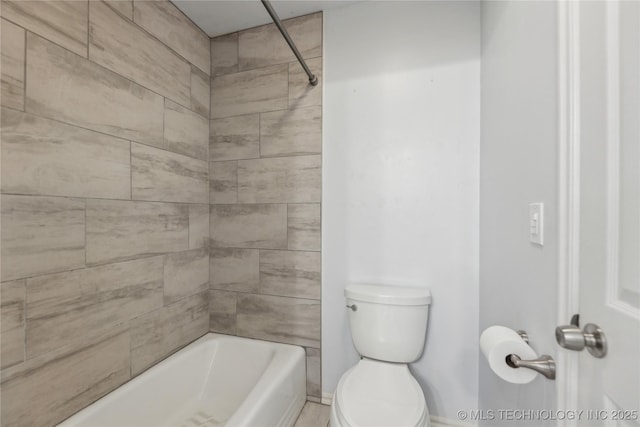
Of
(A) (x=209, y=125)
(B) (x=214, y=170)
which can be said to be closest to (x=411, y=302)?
(B) (x=214, y=170)

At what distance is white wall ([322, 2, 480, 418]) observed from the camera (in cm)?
147

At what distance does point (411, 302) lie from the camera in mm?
1403

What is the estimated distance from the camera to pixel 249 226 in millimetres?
1814

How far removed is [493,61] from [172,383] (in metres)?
2.23

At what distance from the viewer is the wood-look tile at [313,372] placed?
1688 millimetres

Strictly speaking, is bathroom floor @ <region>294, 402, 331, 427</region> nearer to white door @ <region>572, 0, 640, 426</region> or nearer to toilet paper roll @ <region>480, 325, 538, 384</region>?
toilet paper roll @ <region>480, 325, 538, 384</region>

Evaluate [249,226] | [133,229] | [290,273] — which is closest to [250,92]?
[249,226]

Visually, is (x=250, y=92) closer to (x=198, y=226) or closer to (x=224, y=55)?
(x=224, y=55)

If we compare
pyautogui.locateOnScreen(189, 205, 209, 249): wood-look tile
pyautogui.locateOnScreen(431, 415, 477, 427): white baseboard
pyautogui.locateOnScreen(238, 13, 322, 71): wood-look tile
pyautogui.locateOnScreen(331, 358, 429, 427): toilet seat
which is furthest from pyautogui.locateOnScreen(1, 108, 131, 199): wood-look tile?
pyautogui.locateOnScreen(431, 415, 477, 427): white baseboard

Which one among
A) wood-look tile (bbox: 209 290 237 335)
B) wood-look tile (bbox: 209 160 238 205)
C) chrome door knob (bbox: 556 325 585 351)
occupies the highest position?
wood-look tile (bbox: 209 160 238 205)

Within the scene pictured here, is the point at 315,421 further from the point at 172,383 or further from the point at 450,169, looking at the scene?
the point at 450,169

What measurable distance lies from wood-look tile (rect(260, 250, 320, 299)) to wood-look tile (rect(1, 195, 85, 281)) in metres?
0.91

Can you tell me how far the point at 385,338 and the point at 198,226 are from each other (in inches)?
51.0

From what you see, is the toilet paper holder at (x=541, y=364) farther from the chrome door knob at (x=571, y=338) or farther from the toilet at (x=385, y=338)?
the toilet at (x=385, y=338)
